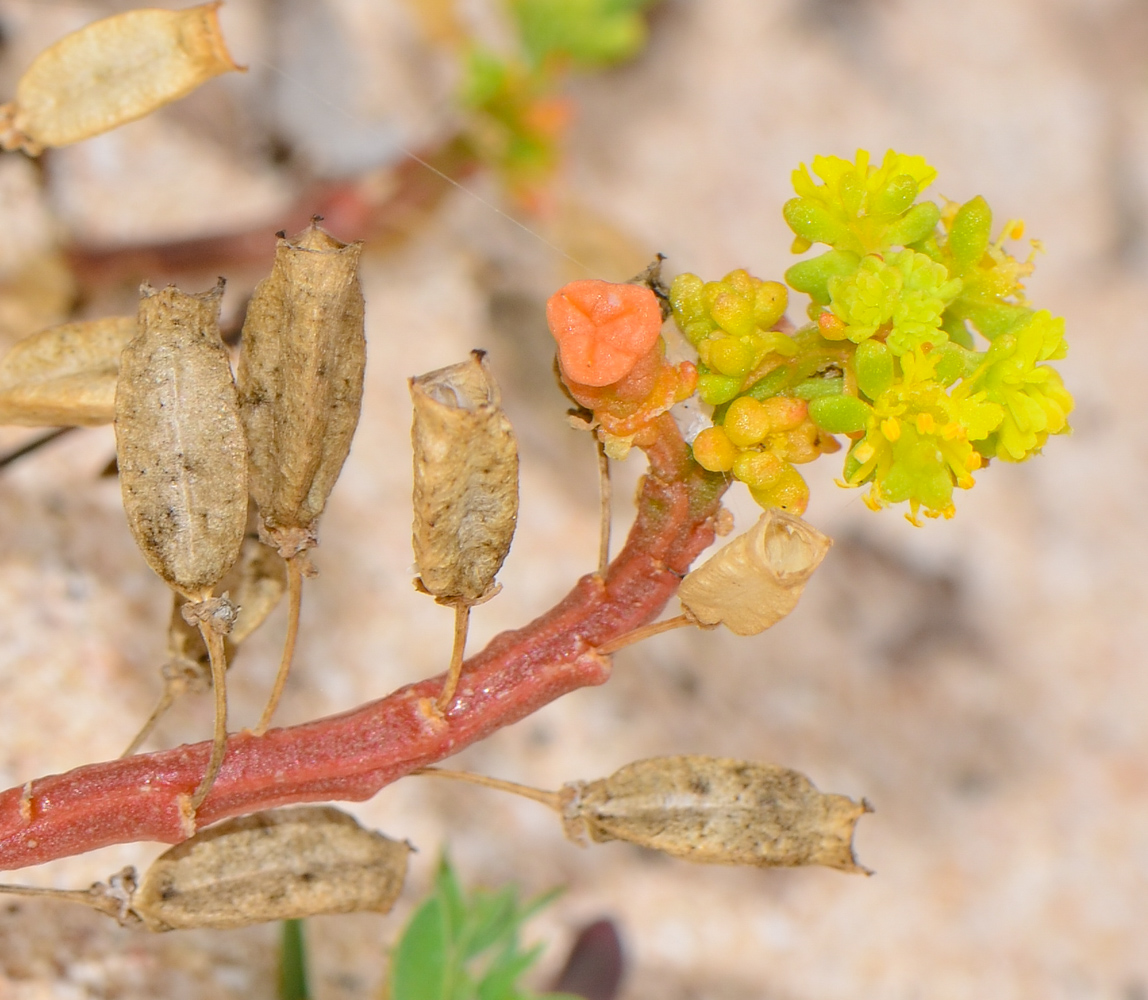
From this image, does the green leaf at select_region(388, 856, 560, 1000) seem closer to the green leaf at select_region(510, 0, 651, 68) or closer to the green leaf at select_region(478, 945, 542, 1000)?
the green leaf at select_region(478, 945, 542, 1000)

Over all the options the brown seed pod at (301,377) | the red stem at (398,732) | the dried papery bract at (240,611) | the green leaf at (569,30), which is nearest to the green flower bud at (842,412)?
the red stem at (398,732)

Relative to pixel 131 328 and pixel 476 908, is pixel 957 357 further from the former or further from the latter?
pixel 476 908

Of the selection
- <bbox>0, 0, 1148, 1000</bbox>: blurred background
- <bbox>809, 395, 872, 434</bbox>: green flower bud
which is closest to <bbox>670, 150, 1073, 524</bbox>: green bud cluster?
<bbox>809, 395, 872, 434</bbox>: green flower bud

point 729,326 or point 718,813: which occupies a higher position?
point 729,326

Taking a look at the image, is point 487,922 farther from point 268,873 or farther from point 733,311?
point 733,311

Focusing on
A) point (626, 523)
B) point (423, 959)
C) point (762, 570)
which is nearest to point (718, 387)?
point (762, 570)

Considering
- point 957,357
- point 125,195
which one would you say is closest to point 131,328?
point 957,357

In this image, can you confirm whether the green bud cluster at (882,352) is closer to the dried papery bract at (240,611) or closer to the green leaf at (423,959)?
the dried papery bract at (240,611)
